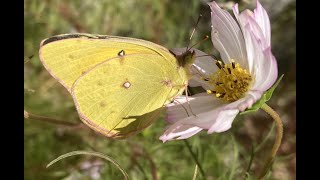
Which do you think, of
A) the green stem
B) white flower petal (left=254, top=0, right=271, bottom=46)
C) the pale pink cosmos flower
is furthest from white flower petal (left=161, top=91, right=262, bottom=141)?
the green stem

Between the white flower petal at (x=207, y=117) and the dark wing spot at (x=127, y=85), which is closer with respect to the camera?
the white flower petal at (x=207, y=117)

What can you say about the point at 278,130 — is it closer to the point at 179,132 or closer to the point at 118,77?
the point at 179,132

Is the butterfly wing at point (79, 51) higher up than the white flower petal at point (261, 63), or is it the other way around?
the white flower petal at point (261, 63)

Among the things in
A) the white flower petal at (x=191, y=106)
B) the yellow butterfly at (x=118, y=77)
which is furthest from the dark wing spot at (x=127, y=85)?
the white flower petal at (x=191, y=106)

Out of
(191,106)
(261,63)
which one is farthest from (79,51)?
(261,63)

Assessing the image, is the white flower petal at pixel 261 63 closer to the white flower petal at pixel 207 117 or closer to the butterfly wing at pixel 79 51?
the white flower petal at pixel 207 117
